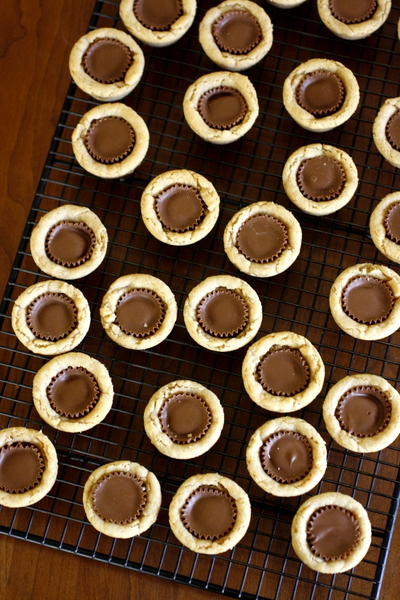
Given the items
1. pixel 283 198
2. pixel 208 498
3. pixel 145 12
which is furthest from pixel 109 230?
pixel 208 498

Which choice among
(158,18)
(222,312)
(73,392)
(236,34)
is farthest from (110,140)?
(73,392)

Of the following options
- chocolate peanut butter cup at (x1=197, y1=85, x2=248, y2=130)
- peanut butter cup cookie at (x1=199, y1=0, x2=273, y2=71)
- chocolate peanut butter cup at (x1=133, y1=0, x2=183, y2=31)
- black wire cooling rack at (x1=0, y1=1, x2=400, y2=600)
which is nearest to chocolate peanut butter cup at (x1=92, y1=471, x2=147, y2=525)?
black wire cooling rack at (x1=0, y1=1, x2=400, y2=600)

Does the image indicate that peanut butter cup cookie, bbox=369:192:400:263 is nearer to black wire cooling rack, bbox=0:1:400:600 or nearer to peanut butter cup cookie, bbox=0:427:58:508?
black wire cooling rack, bbox=0:1:400:600

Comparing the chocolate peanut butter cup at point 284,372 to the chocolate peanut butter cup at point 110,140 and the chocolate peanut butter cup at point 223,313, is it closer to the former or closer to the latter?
the chocolate peanut butter cup at point 223,313

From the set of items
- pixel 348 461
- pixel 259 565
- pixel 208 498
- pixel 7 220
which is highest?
pixel 7 220

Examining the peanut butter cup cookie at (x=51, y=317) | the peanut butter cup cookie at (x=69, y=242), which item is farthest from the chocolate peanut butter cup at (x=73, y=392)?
the peanut butter cup cookie at (x=69, y=242)

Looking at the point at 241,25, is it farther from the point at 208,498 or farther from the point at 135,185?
the point at 208,498
